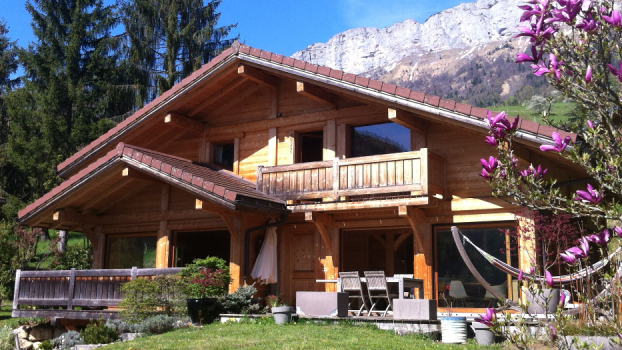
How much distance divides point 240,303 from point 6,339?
210 inches

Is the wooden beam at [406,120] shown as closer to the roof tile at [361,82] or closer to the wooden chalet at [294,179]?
the wooden chalet at [294,179]

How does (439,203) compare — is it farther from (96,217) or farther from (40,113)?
(40,113)

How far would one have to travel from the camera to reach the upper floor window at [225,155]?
1645cm

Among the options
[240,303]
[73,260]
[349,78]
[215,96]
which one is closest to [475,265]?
[349,78]

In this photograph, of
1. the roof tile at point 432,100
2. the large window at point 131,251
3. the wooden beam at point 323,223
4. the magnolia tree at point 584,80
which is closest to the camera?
the magnolia tree at point 584,80

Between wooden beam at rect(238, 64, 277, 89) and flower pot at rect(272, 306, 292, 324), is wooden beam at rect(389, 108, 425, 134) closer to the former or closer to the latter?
wooden beam at rect(238, 64, 277, 89)

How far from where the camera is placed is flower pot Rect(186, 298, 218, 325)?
1145 cm

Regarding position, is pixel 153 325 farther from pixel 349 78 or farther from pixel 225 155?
pixel 225 155

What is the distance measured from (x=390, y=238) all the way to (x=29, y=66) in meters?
21.3

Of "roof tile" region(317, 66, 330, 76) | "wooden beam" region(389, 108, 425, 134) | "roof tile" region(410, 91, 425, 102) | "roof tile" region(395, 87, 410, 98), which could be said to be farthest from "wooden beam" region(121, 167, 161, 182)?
"roof tile" region(410, 91, 425, 102)

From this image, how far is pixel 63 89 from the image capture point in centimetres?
2880

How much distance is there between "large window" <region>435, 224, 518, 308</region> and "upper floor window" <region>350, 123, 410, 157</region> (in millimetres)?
2146

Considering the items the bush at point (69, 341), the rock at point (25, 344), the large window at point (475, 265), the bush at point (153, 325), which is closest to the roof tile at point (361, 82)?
the large window at point (475, 265)

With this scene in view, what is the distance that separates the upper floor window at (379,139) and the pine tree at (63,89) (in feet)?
54.4
